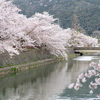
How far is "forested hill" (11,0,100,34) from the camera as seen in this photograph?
9269cm

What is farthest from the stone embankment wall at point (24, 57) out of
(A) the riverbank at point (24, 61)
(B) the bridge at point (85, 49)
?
(B) the bridge at point (85, 49)

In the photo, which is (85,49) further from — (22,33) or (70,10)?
(70,10)

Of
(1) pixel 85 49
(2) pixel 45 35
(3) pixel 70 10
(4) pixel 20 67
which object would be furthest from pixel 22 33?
(3) pixel 70 10

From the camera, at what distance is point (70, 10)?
103 m

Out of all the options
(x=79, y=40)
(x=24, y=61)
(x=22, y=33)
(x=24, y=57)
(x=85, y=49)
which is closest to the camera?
(x=22, y=33)

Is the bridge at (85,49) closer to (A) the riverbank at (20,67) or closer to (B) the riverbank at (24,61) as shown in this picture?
(B) the riverbank at (24,61)

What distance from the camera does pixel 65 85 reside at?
48.5 ft

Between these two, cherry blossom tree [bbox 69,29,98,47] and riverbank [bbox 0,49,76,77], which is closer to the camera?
riverbank [bbox 0,49,76,77]

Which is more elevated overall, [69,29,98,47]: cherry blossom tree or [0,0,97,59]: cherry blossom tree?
[0,0,97,59]: cherry blossom tree

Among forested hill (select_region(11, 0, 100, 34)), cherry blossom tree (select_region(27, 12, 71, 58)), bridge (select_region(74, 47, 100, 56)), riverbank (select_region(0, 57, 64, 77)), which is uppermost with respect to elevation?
forested hill (select_region(11, 0, 100, 34))

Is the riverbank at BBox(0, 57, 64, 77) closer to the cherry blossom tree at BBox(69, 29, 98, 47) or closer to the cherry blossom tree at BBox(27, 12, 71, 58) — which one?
the cherry blossom tree at BBox(27, 12, 71, 58)

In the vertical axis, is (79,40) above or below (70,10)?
below

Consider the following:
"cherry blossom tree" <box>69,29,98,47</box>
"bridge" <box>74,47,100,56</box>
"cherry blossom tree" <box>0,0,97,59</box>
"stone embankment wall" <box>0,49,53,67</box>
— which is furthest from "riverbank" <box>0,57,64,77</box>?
"cherry blossom tree" <box>69,29,98,47</box>

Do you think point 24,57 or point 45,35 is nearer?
point 24,57
